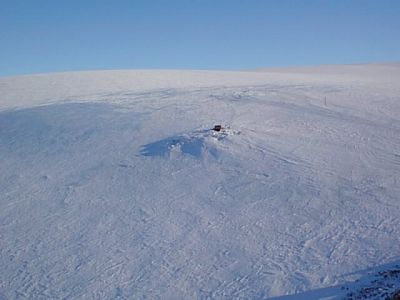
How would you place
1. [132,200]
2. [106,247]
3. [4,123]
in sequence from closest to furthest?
[106,247] → [132,200] → [4,123]

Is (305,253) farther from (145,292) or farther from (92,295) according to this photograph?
(92,295)

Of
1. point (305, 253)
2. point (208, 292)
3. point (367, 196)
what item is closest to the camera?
point (208, 292)

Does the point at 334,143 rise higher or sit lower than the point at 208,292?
higher

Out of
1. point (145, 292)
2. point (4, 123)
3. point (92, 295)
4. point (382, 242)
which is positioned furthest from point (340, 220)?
point (4, 123)

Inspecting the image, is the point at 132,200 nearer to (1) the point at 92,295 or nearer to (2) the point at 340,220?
(1) the point at 92,295

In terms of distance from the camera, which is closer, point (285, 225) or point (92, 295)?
point (92, 295)

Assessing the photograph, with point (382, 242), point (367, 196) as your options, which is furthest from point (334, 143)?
point (382, 242)
